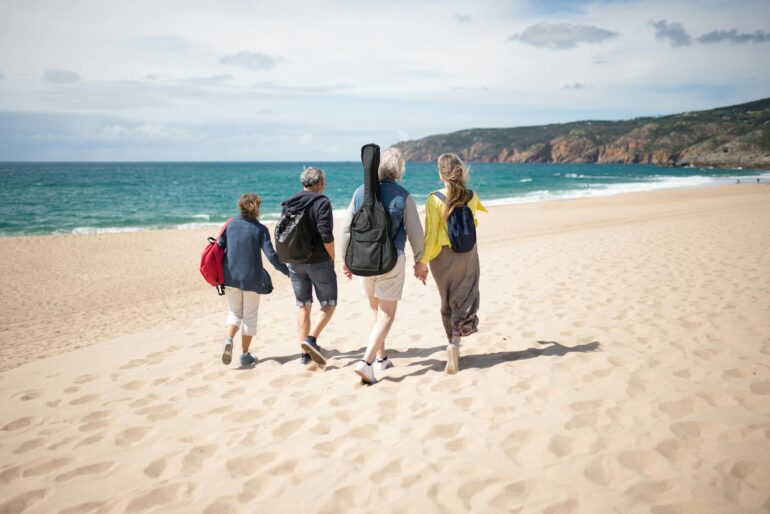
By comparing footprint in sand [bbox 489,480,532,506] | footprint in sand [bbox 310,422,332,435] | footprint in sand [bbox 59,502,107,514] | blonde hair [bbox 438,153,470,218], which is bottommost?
footprint in sand [bbox 59,502,107,514]

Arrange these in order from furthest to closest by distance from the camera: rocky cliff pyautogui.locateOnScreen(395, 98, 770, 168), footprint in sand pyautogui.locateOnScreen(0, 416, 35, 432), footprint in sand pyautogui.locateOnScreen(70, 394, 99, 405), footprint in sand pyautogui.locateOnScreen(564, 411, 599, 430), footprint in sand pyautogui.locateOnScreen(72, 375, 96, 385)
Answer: rocky cliff pyautogui.locateOnScreen(395, 98, 770, 168), footprint in sand pyautogui.locateOnScreen(72, 375, 96, 385), footprint in sand pyautogui.locateOnScreen(70, 394, 99, 405), footprint in sand pyautogui.locateOnScreen(0, 416, 35, 432), footprint in sand pyautogui.locateOnScreen(564, 411, 599, 430)

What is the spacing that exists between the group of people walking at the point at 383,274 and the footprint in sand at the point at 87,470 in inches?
61.5

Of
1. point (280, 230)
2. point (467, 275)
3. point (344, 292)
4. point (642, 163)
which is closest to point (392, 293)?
point (467, 275)

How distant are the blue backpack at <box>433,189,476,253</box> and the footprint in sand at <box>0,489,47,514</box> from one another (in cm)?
321

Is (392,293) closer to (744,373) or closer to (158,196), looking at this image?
(744,373)

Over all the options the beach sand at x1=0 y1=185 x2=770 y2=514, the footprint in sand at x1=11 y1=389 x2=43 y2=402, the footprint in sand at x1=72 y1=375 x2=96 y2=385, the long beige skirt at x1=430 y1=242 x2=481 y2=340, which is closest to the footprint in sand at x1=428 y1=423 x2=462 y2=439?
the beach sand at x1=0 y1=185 x2=770 y2=514

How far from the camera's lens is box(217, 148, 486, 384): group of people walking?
3664 mm

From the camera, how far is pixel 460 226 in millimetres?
3777

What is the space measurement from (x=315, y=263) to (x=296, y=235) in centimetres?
34

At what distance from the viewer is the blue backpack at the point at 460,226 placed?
3.77 m

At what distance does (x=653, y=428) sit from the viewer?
289cm

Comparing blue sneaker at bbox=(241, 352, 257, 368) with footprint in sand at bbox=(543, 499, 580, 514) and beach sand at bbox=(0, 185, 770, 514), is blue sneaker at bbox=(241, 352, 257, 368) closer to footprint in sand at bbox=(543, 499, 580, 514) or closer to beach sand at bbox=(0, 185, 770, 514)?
beach sand at bbox=(0, 185, 770, 514)

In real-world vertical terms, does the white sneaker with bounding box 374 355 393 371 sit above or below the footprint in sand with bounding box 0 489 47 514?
above

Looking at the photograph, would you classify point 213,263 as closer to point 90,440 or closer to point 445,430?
point 90,440
